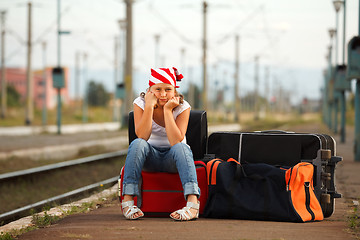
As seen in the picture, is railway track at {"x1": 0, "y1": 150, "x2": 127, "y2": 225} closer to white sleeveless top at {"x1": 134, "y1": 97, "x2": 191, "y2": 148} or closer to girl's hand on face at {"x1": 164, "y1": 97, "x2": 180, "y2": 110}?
white sleeveless top at {"x1": 134, "y1": 97, "x2": 191, "y2": 148}

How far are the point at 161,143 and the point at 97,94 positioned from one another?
5089 inches

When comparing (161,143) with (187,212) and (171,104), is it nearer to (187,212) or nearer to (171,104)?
(171,104)

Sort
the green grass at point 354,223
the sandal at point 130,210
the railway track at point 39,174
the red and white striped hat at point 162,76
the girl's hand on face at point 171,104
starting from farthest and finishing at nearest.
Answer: the railway track at point 39,174 → the red and white striped hat at point 162,76 → the girl's hand on face at point 171,104 → the sandal at point 130,210 → the green grass at point 354,223

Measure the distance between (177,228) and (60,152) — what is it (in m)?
15.4

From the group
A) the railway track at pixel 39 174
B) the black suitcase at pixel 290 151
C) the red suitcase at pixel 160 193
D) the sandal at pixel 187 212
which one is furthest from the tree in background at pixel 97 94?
the sandal at pixel 187 212

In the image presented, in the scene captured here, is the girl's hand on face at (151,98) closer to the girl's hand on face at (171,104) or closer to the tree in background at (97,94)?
the girl's hand on face at (171,104)

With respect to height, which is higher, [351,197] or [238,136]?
[238,136]

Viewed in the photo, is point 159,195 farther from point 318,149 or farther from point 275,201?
point 318,149

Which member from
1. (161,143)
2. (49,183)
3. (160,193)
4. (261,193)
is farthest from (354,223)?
(49,183)

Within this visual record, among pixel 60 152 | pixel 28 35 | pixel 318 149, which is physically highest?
pixel 28 35

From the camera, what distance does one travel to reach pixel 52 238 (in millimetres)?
5195

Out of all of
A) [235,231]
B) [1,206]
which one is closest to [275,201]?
[235,231]

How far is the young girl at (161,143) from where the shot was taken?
5996 millimetres

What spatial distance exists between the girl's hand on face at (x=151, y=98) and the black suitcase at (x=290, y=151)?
0.84 metres
